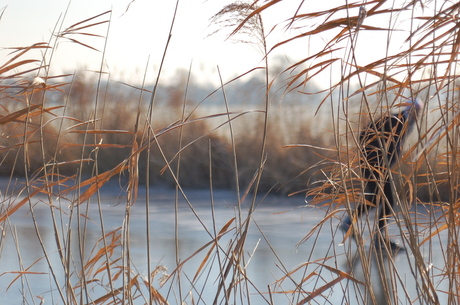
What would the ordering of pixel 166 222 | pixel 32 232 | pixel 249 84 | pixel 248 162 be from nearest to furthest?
1. pixel 32 232
2. pixel 166 222
3. pixel 248 162
4. pixel 249 84

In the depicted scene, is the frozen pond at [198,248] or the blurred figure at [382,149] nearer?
the blurred figure at [382,149]

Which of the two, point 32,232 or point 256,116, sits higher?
point 256,116

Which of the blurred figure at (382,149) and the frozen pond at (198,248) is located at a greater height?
the blurred figure at (382,149)

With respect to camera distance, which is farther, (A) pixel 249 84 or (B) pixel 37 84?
(A) pixel 249 84

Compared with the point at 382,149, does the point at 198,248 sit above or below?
below

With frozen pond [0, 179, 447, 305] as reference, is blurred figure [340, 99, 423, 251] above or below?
above

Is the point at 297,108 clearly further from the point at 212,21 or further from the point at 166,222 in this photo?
the point at 212,21

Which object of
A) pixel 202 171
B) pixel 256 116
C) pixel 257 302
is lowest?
pixel 257 302

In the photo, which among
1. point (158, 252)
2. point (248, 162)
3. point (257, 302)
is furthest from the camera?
point (248, 162)

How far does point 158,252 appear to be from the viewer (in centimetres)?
263

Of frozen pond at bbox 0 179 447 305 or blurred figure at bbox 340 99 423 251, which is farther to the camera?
frozen pond at bbox 0 179 447 305

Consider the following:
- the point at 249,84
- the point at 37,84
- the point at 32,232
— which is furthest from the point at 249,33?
the point at 249,84

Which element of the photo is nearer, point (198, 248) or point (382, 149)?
point (382, 149)

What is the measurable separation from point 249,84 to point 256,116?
53cm
